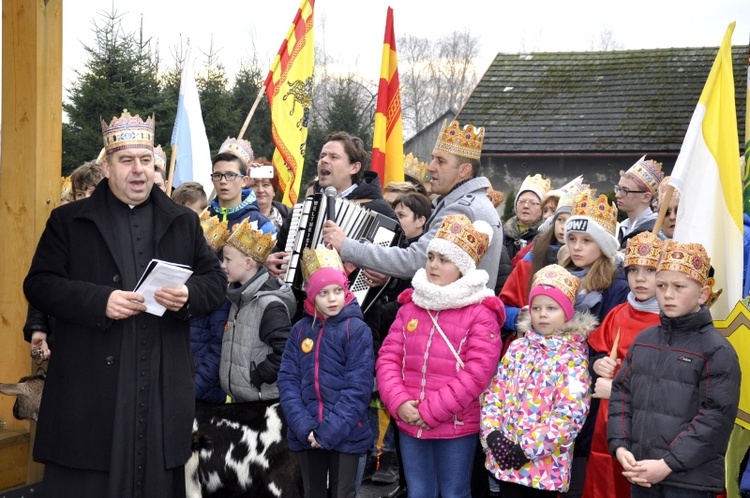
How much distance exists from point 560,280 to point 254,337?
205 cm

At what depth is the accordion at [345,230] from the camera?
5.61 metres

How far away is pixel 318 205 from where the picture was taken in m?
5.68

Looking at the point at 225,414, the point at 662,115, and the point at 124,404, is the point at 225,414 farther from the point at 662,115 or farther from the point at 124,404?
the point at 662,115

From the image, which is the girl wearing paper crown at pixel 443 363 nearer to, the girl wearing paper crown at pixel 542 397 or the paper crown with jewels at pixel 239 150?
the girl wearing paper crown at pixel 542 397

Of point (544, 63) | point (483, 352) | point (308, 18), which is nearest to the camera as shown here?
point (483, 352)

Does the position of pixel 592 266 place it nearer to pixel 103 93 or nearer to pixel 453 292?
pixel 453 292

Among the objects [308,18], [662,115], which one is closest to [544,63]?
[662,115]

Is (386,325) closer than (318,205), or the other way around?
(318,205)

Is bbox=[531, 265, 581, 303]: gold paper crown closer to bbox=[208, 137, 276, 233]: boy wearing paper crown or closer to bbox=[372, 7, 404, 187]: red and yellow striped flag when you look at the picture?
bbox=[208, 137, 276, 233]: boy wearing paper crown

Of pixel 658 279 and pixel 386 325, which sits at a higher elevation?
pixel 658 279

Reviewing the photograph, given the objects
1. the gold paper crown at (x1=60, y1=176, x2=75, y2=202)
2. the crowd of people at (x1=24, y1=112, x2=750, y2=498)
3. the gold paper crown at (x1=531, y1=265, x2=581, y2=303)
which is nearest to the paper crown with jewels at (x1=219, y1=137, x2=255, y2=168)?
the gold paper crown at (x1=60, y1=176, x2=75, y2=202)

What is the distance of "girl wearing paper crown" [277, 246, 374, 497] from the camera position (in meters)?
5.06

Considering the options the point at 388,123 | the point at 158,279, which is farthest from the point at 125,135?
the point at 388,123

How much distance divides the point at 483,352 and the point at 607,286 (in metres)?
0.91
